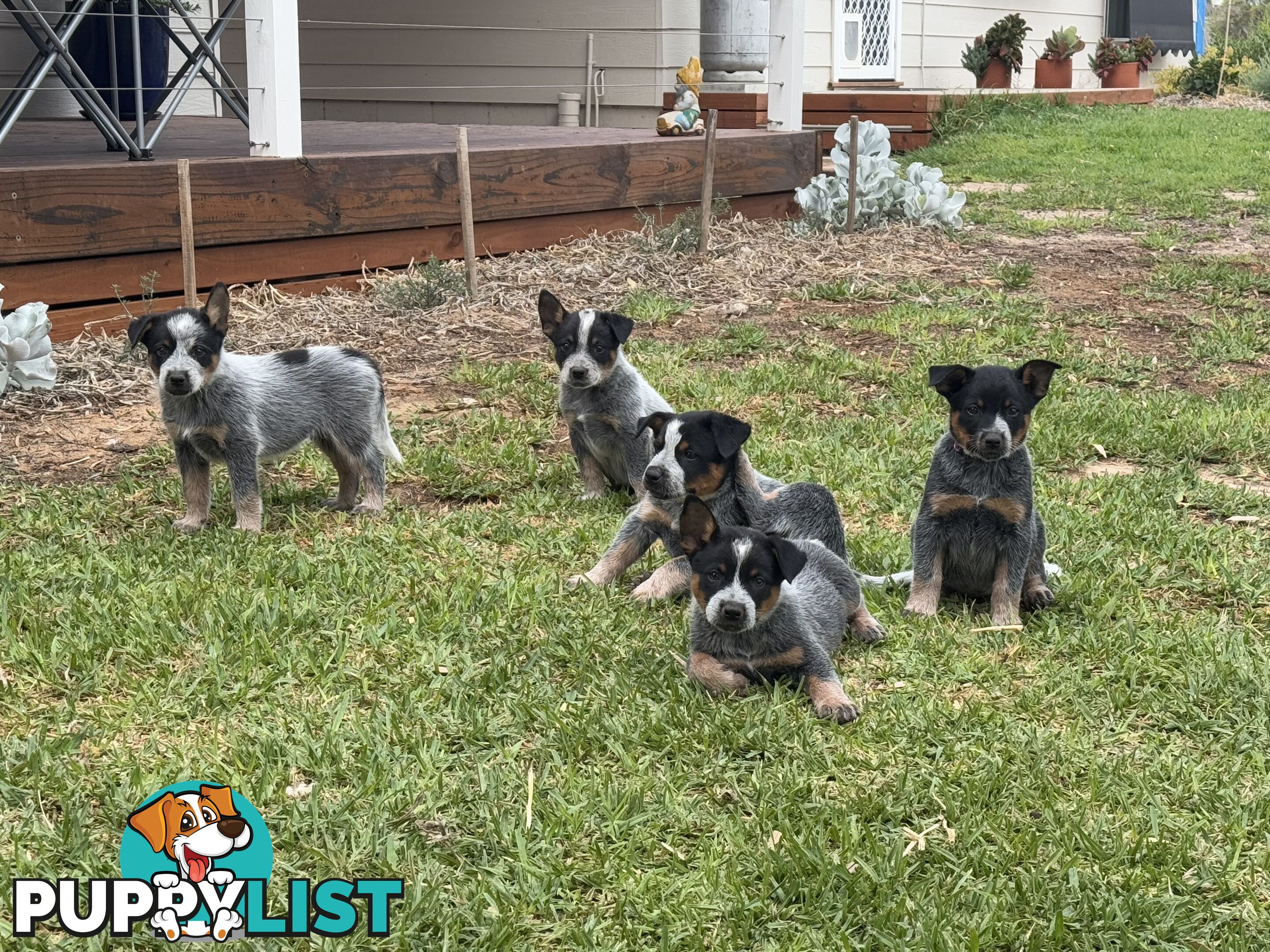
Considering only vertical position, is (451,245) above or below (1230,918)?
above

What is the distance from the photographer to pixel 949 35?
22828 millimetres

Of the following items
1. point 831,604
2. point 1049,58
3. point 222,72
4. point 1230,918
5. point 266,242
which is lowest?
point 1230,918

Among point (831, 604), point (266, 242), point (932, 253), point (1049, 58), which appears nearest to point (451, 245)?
point (266, 242)

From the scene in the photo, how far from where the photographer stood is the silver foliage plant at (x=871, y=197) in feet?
43.6

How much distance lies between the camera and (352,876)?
327 cm

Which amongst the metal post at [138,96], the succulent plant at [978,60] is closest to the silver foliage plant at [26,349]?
the metal post at [138,96]

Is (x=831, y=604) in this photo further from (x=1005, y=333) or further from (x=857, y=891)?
(x=1005, y=333)

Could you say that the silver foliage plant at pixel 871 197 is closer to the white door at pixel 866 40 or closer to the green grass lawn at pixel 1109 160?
the green grass lawn at pixel 1109 160

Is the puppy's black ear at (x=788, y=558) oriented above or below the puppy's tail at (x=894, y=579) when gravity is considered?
above

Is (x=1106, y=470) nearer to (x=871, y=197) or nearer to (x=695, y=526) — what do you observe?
(x=695, y=526)

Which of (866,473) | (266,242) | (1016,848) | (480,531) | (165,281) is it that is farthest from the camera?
(266,242)

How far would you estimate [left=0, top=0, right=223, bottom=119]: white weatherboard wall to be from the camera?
14094mm

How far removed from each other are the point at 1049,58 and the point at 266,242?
1846 cm

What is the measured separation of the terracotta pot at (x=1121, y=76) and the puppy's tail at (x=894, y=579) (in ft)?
74.2
